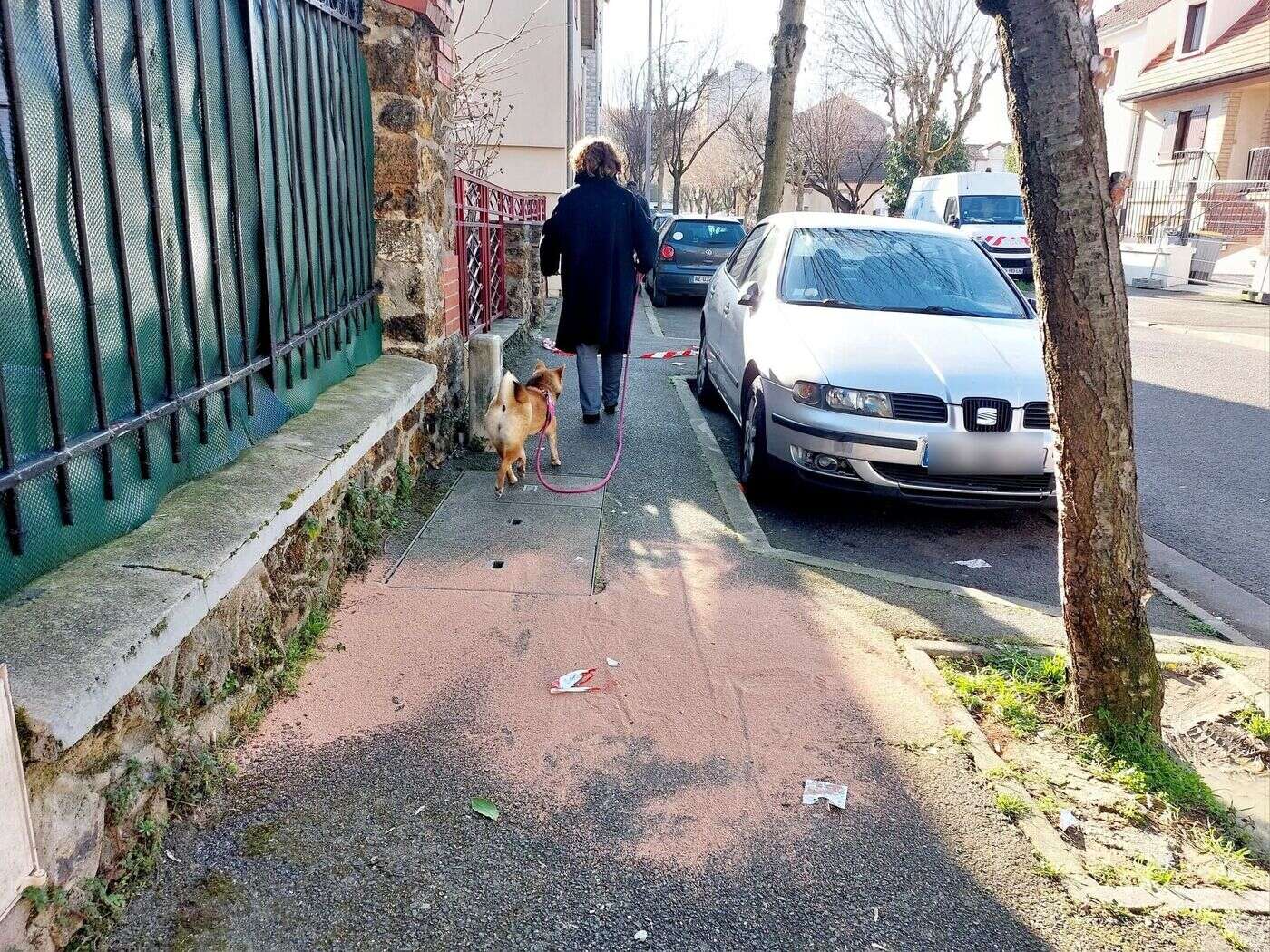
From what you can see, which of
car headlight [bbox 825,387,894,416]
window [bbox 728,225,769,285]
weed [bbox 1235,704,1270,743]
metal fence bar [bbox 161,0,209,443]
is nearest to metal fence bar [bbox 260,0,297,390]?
metal fence bar [bbox 161,0,209,443]

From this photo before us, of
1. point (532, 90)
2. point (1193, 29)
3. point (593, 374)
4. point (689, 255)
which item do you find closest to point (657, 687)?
point (593, 374)

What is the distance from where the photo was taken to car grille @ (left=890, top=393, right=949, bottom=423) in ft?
15.6

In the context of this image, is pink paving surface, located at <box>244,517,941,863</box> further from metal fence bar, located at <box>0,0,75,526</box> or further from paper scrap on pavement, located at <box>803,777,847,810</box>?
metal fence bar, located at <box>0,0,75,526</box>

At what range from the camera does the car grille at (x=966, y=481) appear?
480 cm

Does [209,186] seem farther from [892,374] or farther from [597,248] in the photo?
[597,248]

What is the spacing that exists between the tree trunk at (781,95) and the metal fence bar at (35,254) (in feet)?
41.4

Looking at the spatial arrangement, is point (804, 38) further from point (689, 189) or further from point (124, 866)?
point (689, 189)

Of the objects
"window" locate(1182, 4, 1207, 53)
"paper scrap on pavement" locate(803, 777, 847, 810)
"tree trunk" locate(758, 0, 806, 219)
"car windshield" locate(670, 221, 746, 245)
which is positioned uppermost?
"window" locate(1182, 4, 1207, 53)

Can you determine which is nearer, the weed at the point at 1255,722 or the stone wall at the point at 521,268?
the weed at the point at 1255,722

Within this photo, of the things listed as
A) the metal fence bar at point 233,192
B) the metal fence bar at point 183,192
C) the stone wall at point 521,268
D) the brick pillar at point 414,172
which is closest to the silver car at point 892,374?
the brick pillar at point 414,172

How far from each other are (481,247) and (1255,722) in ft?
22.1

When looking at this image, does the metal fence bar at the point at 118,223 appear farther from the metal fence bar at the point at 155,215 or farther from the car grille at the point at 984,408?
the car grille at the point at 984,408

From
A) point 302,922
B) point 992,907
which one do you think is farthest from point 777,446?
point 302,922

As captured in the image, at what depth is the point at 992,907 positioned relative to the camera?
237 centimetres
